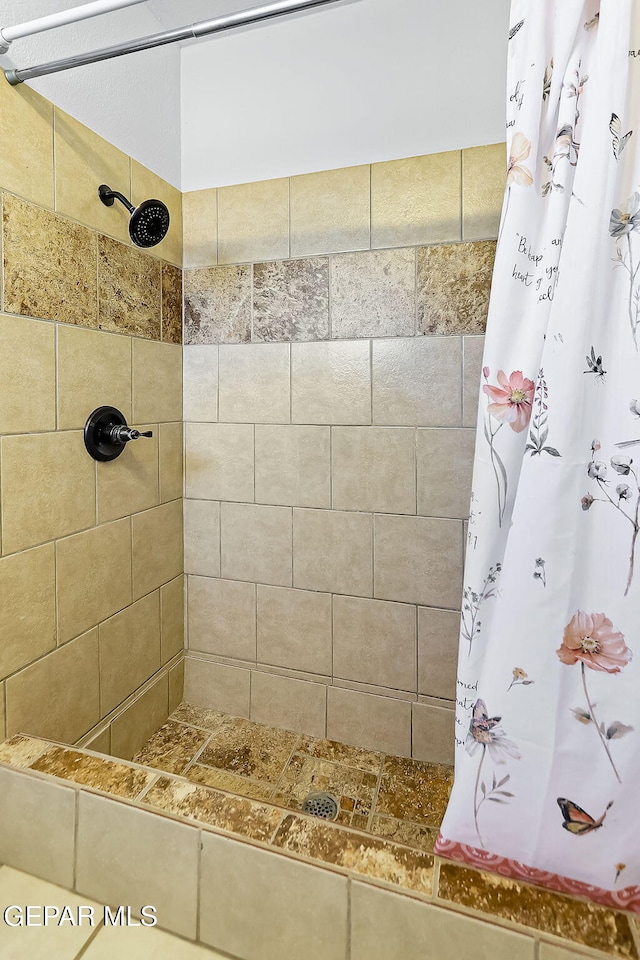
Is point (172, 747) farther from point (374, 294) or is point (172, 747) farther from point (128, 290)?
point (374, 294)

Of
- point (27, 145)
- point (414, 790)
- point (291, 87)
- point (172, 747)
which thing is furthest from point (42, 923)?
point (291, 87)

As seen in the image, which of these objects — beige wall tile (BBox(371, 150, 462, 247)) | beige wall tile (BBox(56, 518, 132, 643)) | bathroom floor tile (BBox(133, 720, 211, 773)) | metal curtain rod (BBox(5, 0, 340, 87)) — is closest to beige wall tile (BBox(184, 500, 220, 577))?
beige wall tile (BBox(56, 518, 132, 643))

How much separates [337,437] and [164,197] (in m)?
0.97

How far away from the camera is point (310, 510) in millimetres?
1521

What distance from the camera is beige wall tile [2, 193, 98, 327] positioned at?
102 cm

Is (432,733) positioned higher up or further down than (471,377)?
further down

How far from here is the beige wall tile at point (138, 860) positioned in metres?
0.80

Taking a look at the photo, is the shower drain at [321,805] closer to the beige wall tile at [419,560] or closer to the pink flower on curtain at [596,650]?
the beige wall tile at [419,560]

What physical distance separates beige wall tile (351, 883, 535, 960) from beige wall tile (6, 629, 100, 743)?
84 cm

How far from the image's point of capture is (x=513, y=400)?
2.50ft

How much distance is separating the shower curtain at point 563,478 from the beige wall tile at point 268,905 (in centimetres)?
21

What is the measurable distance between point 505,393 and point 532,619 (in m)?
0.36

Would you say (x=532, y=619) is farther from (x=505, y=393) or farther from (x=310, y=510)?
(x=310, y=510)

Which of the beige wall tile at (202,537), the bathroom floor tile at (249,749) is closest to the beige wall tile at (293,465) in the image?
the beige wall tile at (202,537)
